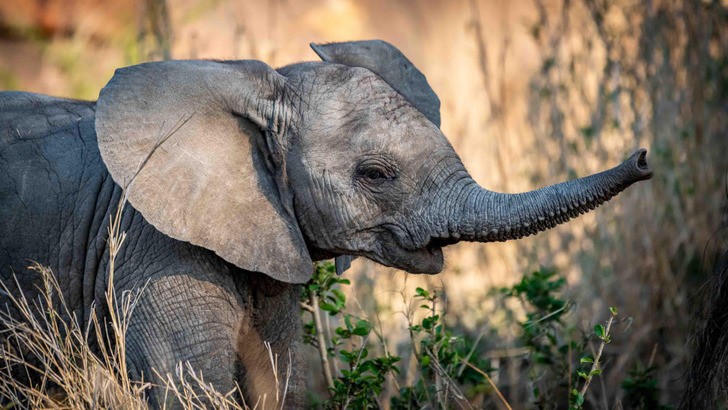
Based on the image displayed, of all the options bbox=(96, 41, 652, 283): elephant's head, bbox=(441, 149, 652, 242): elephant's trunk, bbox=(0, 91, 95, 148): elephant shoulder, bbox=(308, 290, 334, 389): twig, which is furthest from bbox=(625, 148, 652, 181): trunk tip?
bbox=(0, 91, 95, 148): elephant shoulder

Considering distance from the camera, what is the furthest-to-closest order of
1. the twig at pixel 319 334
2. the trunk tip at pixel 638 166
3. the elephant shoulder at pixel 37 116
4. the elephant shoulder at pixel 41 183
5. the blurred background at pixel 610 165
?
1. the blurred background at pixel 610 165
2. the twig at pixel 319 334
3. the elephant shoulder at pixel 37 116
4. the elephant shoulder at pixel 41 183
5. the trunk tip at pixel 638 166

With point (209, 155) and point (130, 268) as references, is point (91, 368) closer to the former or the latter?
point (130, 268)

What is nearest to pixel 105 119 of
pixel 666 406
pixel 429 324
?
pixel 429 324

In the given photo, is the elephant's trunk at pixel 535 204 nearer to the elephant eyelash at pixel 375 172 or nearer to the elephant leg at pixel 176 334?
the elephant eyelash at pixel 375 172

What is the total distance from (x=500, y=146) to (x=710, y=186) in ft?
5.13

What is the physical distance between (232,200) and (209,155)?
0.65 ft

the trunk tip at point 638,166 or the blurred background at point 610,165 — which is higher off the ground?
the blurred background at point 610,165

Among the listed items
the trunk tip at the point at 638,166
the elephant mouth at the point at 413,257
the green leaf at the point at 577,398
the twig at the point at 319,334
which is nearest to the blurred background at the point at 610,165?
the twig at the point at 319,334

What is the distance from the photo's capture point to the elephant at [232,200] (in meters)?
3.73

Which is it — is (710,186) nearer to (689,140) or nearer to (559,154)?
(689,140)

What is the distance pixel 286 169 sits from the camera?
3889 mm

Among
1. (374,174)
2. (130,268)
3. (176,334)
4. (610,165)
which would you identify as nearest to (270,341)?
(176,334)

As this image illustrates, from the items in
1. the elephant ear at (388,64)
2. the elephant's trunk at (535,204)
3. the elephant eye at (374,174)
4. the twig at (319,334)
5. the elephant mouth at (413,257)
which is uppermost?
the elephant ear at (388,64)

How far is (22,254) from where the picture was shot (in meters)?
4.03
